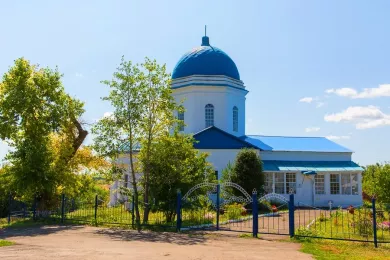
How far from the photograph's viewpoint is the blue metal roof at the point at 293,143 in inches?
1030

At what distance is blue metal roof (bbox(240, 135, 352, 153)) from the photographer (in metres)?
26.2

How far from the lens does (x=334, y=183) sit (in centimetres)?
2542

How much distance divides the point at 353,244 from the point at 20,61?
14.9m

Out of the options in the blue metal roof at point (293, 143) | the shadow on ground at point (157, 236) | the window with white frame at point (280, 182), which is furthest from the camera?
the blue metal roof at point (293, 143)

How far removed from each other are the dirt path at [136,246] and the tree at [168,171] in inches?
78.3

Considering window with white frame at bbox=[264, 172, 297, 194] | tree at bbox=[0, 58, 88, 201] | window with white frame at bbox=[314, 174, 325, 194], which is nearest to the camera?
tree at bbox=[0, 58, 88, 201]

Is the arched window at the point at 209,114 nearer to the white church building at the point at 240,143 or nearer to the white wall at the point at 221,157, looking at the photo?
the white church building at the point at 240,143

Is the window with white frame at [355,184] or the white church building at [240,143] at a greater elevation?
the white church building at [240,143]

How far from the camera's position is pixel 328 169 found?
25.0 metres

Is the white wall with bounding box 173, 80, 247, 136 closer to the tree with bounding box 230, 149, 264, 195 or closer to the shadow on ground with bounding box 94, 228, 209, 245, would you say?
the tree with bounding box 230, 149, 264, 195

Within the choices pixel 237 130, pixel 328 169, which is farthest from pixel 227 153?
pixel 328 169

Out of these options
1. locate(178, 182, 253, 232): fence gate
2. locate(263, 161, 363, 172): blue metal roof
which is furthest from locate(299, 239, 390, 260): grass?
locate(263, 161, 363, 172): blue metal roof

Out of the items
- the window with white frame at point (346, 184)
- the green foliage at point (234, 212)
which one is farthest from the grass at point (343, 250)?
the window with white frame at point (346, 184)

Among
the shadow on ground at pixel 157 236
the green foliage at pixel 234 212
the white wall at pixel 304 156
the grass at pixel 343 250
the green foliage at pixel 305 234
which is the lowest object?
the shadow on ground at pixel 157 236
